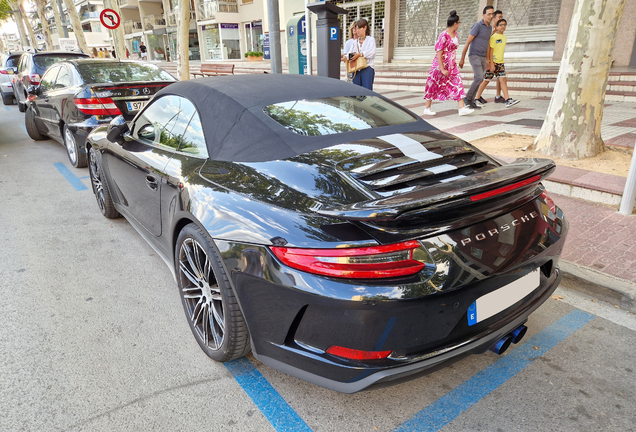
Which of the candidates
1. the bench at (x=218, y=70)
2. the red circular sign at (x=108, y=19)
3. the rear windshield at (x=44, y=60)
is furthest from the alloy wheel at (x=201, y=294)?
the bench at (x=218, y=70)

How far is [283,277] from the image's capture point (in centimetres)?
182

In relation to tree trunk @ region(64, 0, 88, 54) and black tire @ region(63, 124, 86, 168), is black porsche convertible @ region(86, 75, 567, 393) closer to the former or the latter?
black tire @ region(63, 124, 86, 168)

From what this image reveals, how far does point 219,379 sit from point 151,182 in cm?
145

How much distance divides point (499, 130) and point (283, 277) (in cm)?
658

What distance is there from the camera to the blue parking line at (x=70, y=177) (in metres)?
5.98

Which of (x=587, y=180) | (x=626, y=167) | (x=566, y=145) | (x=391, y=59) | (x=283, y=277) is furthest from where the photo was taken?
(x=391, y=59)

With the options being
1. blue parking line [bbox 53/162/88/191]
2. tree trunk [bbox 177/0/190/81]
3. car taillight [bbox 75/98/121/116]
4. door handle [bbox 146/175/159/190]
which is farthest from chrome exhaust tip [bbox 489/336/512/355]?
tree trunk [bbox 177/0/190/81]

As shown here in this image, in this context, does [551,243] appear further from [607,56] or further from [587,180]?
[607,56]

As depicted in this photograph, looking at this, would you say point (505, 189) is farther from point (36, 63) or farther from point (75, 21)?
point (75, 21)

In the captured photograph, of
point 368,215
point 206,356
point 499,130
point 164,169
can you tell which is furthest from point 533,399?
point 499,130

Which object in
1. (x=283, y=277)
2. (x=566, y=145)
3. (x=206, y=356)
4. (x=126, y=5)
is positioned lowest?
(x=206, y=356)

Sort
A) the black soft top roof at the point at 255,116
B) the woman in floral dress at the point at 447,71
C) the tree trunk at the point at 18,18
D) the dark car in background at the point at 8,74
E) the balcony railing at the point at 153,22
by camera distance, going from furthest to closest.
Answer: the tree trunk at the point at 18,18, the balcony railing at the point at 153,22, the dark car in background at the point at 8,74, the woman in floral dress at the point at 447,71, the black soft top roof at the point at 255,116

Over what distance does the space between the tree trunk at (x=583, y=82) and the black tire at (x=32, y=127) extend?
9.14 meters

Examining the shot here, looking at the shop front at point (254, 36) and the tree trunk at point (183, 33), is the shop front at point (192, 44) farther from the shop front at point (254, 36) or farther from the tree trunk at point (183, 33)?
the tree trunk at point (183, 33)
